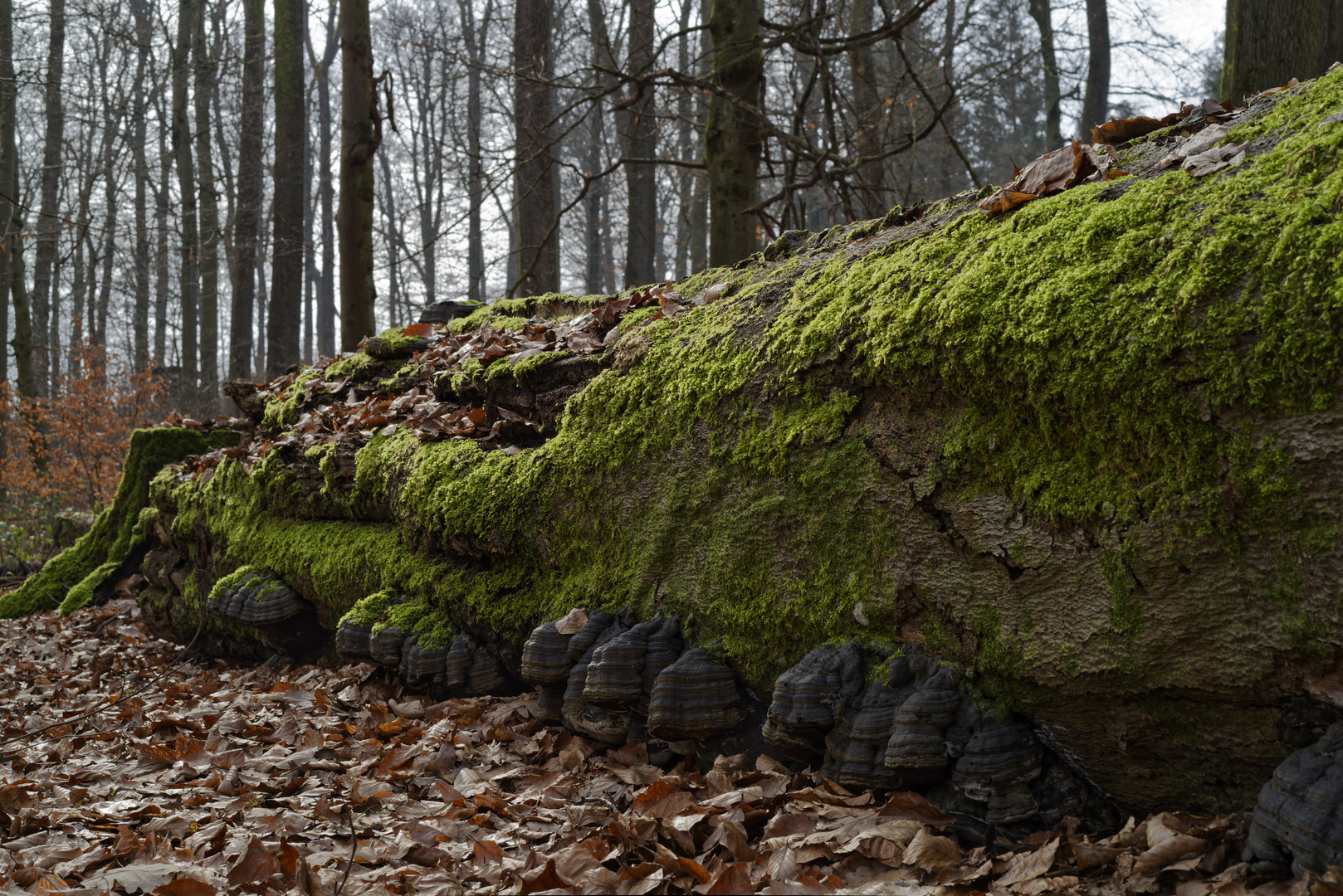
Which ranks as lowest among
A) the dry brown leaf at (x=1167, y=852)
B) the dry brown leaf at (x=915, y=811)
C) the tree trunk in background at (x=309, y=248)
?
the dry brown leaf at (x=915, y=811)

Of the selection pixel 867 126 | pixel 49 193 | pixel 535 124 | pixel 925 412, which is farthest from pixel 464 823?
pixel 49 193

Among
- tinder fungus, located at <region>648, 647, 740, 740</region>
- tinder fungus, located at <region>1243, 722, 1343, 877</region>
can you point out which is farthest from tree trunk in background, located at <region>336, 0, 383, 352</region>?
tinder fungus, located at <region>1243, 722, 1343, 877</region>

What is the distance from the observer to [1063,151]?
2.64m

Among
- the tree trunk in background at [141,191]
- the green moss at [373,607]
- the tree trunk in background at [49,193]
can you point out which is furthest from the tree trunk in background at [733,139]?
the tree trunk in background at [141,191]

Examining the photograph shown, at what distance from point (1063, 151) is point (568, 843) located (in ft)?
8.82

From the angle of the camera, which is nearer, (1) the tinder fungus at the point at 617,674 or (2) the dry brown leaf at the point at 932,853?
(2) the dry brown leaf at the point at 932,853

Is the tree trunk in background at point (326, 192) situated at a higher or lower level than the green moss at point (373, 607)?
higher

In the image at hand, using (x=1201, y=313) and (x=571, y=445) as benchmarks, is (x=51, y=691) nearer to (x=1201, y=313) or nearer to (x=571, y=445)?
(x=571, y=445)

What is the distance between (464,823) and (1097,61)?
18.1 m

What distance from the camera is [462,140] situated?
657 inches

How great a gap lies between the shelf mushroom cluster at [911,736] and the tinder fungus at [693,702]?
0.79 feet

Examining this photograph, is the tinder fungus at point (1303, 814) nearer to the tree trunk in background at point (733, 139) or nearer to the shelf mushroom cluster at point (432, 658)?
the shelf mushroom cluster at point (432, 658)

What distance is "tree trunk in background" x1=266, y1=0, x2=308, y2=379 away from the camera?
462 inches

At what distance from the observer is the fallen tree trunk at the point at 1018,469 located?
5.79ft
